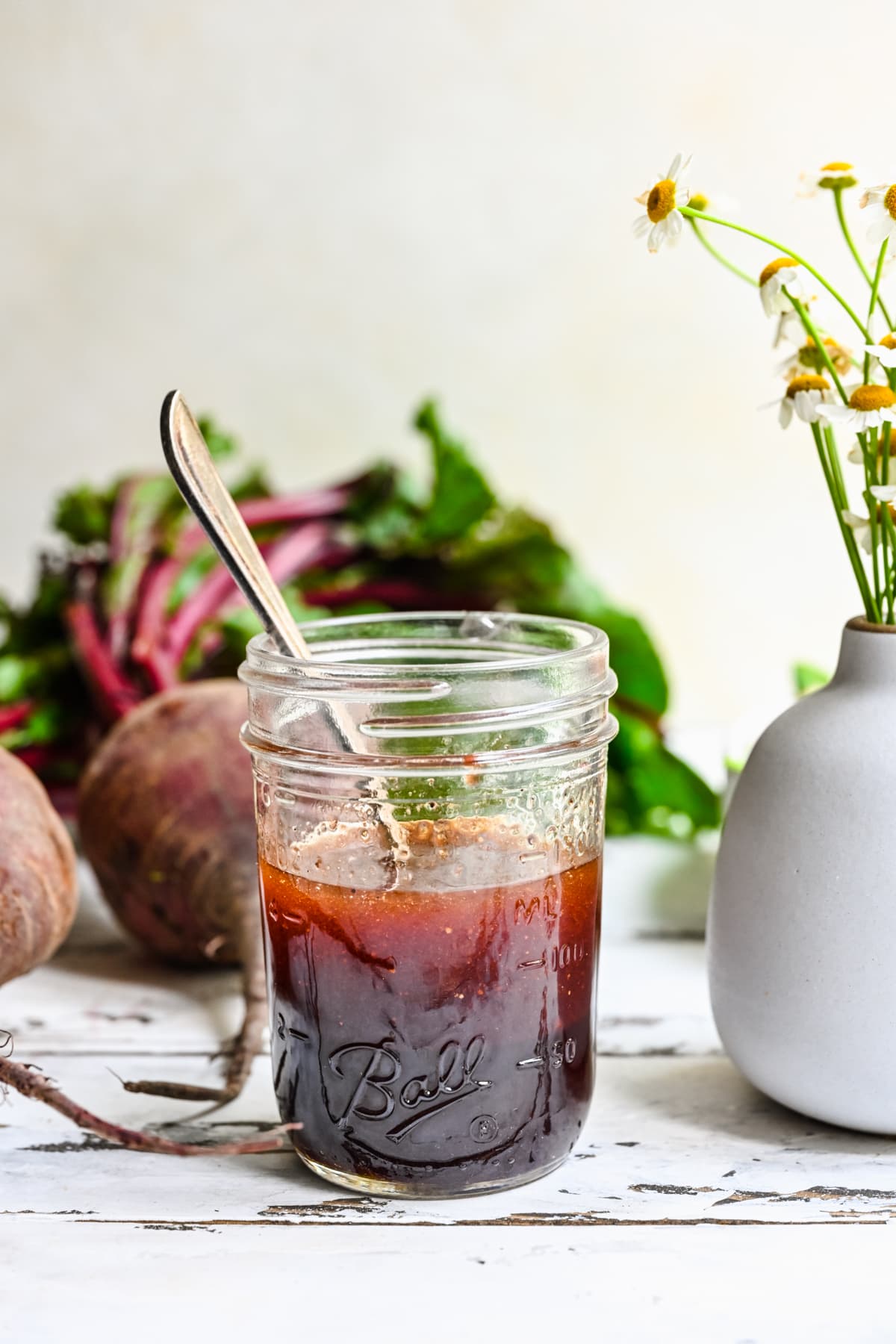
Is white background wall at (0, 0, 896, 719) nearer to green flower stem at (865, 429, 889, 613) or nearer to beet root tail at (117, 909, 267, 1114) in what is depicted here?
beet root tail at (117, 909, 267, 1114)

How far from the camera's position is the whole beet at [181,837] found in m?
1.11

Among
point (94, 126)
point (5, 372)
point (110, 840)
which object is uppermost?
point (94, 126)

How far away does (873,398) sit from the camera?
0.68 metres

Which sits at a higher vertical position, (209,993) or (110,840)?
(110,840)

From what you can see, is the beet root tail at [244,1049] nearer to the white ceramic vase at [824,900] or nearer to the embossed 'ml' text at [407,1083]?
the embossed 'ml' text at [407,1083]

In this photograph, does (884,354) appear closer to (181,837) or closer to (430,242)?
(181,837)

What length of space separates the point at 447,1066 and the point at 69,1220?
0.21 metres

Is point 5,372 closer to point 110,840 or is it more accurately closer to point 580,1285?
point 110,840

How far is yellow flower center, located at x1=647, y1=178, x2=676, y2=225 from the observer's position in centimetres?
67

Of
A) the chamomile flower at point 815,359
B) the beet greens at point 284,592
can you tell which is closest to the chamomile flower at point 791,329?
the chamomile flower at point 815,359

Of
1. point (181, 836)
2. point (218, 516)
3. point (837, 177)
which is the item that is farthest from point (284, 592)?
point (837, 177)

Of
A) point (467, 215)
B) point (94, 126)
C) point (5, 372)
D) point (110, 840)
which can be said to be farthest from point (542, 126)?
point (110, 840)

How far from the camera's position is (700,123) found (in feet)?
7.39

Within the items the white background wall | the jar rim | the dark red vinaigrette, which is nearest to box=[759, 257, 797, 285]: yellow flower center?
the jar rim
